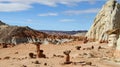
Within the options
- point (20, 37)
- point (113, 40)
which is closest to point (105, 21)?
point (113, 40)

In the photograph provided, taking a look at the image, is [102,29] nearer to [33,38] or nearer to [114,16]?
[114,16]

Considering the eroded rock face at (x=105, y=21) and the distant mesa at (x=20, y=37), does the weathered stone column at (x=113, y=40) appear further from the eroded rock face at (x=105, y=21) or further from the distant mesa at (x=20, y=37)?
the distant mesa at (x=20, y=37)

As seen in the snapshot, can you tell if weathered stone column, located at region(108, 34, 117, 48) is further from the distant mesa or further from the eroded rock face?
the distant mesa

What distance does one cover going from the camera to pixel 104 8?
5150 cm

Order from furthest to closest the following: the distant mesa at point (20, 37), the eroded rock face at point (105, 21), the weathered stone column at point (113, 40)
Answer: the distant mesa at point (20, 37) < the eroded rock face at point (105, 21) < the weathered stone column at point (113, 40)

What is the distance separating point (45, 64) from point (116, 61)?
6.46m

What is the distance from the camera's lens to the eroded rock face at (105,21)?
46422 millimetres

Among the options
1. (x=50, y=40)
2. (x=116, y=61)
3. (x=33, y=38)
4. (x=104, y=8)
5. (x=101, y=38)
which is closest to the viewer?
(x=116, y=61)

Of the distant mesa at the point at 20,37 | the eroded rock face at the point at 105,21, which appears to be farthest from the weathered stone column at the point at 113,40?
the distant mesa at the point at 20,37

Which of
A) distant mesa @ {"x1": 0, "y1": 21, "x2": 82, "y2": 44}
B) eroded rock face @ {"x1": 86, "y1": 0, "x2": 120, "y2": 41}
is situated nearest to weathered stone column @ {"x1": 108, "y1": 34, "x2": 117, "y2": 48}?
eroded rock face @ {"x1": 86, "y1": 0, "x2": 120, "y2": 41}

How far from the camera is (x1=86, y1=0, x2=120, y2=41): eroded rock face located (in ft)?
152

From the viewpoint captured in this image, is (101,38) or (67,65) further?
(101,38)

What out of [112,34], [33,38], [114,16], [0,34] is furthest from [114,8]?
[0,34]

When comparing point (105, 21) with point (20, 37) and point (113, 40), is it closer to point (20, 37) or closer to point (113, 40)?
point (113, 40)
